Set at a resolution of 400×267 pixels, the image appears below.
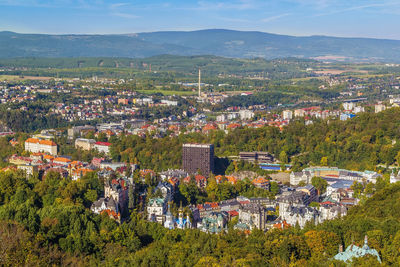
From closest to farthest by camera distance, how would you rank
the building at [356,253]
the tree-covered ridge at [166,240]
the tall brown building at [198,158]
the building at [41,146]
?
the building at [356,253] → the tree-covered ridge at [166,240] → the tall brown building at [198,158] → the building at [41,146]

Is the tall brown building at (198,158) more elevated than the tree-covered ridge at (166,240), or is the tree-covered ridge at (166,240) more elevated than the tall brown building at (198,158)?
the tree-covered ridge at (166,240)

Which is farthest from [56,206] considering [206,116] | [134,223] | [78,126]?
[206,116]

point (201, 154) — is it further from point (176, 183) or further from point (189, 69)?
point (189, 69)

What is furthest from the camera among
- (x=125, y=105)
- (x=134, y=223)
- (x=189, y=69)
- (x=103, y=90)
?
(x=189, y=69)

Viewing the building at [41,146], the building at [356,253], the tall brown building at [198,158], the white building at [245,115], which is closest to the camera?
the building at [356,253]

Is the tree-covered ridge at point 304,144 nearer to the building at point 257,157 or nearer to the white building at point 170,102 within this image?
the building at point 257,157

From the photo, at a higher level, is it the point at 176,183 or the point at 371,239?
the point at 371,239

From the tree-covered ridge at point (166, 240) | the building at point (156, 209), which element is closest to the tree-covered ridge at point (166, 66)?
the building at point (156, 209)

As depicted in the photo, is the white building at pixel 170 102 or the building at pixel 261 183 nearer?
the building at pixel 261 183
